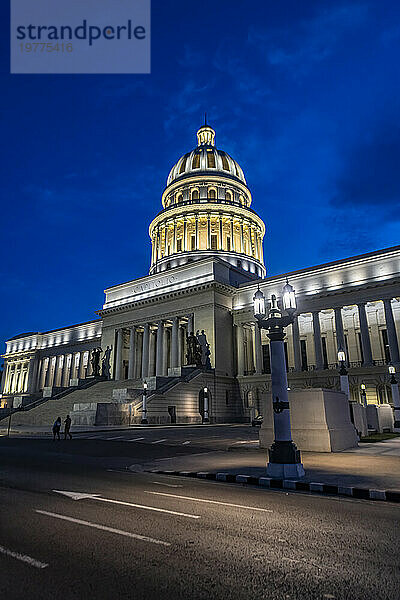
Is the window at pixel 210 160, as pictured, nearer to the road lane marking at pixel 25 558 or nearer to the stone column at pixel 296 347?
the stone column at pixel 296 347

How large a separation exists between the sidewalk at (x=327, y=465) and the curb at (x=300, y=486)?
26 cm

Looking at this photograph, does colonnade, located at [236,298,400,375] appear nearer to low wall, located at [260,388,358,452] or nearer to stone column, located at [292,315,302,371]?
stone column, located at [292,315,302,371]

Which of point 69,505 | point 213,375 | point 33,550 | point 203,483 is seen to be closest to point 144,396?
point 213,375

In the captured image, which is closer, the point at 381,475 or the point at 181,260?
the point at 381,475

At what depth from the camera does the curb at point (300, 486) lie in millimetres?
8312

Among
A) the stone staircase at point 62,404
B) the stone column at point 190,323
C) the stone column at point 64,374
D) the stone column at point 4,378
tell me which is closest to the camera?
the stone staircase at point 62,404

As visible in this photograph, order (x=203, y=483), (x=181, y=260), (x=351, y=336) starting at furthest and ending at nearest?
(x=181, y=260) → (x=351, y=336) → (x=203, y=483)

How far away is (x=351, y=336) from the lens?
52.8 m

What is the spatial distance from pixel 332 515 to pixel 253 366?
49.8m

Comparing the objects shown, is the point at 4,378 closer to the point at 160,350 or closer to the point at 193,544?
the point at 160,350

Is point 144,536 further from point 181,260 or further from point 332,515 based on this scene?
point 181,260

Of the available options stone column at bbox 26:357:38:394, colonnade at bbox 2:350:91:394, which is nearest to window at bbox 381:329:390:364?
colonnade at bbox 2:350:91:394

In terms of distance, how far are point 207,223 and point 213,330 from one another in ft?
87.2

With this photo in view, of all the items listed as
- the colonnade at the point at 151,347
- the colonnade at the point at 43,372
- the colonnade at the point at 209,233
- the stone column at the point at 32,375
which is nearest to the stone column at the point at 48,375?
the colonnade at the point at 43,372
